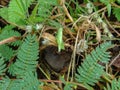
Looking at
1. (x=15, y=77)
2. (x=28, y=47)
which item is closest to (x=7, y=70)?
(x=15, y=77)

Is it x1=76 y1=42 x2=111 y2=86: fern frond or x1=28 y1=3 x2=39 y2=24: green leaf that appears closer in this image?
x1=76 y1=42 x2=111 y2=86: fern frond

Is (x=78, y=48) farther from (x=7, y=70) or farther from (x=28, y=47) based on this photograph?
(x=7, y=70)

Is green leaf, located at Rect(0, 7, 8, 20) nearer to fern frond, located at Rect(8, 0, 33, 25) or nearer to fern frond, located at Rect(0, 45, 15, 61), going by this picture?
fern frond, located at Rect(8, 0, 33, 25)

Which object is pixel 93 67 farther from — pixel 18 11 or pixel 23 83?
pixel 18 11

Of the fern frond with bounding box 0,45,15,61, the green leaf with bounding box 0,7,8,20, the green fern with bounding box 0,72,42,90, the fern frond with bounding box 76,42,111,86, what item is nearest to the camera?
the green fern with bounding box 0,72,42,90

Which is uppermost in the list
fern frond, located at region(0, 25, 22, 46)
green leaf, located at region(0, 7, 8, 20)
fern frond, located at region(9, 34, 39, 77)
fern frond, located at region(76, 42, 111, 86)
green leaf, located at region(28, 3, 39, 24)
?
green leaf, located at region(0, 7, 8, 20)

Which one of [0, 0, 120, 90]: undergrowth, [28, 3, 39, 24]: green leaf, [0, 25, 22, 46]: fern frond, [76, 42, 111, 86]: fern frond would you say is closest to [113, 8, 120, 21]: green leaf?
[0, 0, 120, 90]: undergrowth

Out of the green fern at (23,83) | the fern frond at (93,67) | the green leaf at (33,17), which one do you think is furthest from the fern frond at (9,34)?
the fern frond at (93,67)

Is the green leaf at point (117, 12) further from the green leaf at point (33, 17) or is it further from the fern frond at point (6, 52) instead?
the fern frond at point (6, 52)

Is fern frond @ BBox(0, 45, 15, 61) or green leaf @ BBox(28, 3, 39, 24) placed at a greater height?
green leaf @ BBox(28, 3, 39, 24)
